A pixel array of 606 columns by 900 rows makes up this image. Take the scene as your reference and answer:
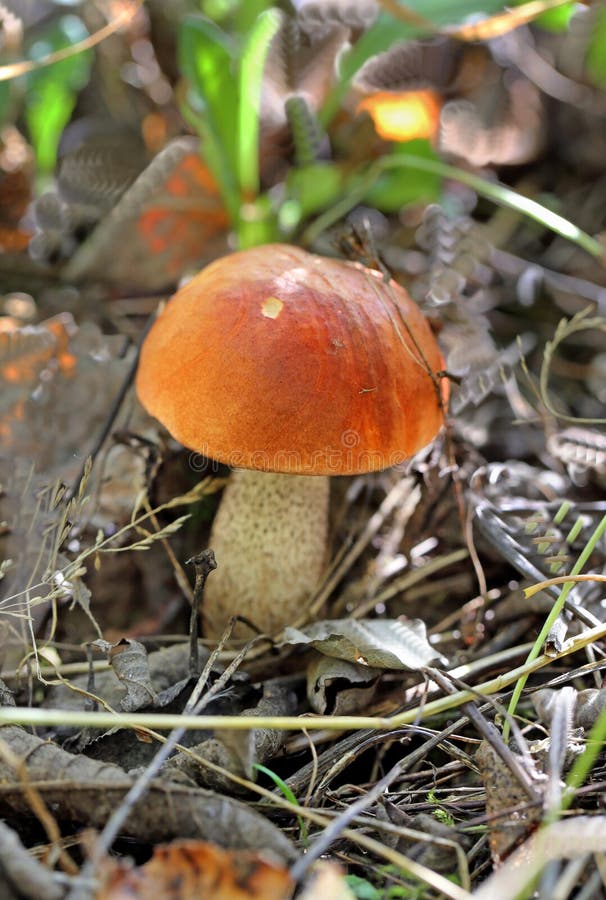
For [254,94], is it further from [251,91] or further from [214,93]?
[214,93]

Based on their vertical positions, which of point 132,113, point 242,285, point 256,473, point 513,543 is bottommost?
point 513,543

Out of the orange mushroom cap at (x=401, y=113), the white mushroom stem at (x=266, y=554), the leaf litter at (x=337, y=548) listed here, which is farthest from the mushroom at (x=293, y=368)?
the orange mushroom cap at (x=401, y=113)

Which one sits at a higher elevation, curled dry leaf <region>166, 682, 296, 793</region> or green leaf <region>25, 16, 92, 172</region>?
green leaf <region>25, 16, 92, 172</region>

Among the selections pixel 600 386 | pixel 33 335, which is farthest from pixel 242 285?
pixel 600 386

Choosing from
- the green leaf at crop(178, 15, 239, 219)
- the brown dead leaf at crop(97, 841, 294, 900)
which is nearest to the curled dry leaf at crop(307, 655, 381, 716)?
the brown dead leaf at crop(97, 841, 294, 900)

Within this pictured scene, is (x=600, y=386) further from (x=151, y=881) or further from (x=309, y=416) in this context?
(x=151, y=881)

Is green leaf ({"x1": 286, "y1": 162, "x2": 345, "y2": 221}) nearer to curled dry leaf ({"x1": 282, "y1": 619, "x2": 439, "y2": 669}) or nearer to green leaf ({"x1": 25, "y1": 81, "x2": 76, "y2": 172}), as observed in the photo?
green leaf ({"x1": 25, "y1": 81, "x2": 76, "y2": 172})

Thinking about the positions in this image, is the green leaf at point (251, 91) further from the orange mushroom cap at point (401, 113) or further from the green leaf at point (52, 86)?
the green leaf at point (52, 86)
